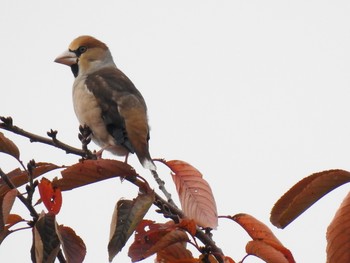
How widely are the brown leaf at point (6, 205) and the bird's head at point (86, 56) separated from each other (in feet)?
12.5

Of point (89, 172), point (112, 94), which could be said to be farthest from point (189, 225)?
point (112, 94)

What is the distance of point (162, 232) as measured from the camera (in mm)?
1810

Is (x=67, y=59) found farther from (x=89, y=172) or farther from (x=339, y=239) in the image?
(x=339, y=239)

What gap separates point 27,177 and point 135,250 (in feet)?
1.46

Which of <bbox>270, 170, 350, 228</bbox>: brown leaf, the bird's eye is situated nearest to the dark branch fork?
<bbox>270, 170, 350, 228</bbox>: brown leaf

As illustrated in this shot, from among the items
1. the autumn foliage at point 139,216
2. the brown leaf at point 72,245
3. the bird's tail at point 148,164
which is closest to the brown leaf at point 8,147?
the autumn foliage at point 139,216

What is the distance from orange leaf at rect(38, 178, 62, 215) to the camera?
67.6 inches

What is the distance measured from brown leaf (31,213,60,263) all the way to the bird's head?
3922mm

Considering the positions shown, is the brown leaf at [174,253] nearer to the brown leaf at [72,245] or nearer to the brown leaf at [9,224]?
the brown leaf at [72,245]

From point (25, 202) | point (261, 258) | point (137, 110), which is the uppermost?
point (137, 110)

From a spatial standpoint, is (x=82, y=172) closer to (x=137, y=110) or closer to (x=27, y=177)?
(x=27, y=177)

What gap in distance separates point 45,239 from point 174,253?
38cm

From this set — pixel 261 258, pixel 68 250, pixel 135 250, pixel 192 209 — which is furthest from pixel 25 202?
pixel 261 258

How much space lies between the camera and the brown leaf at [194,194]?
1.93 metres
